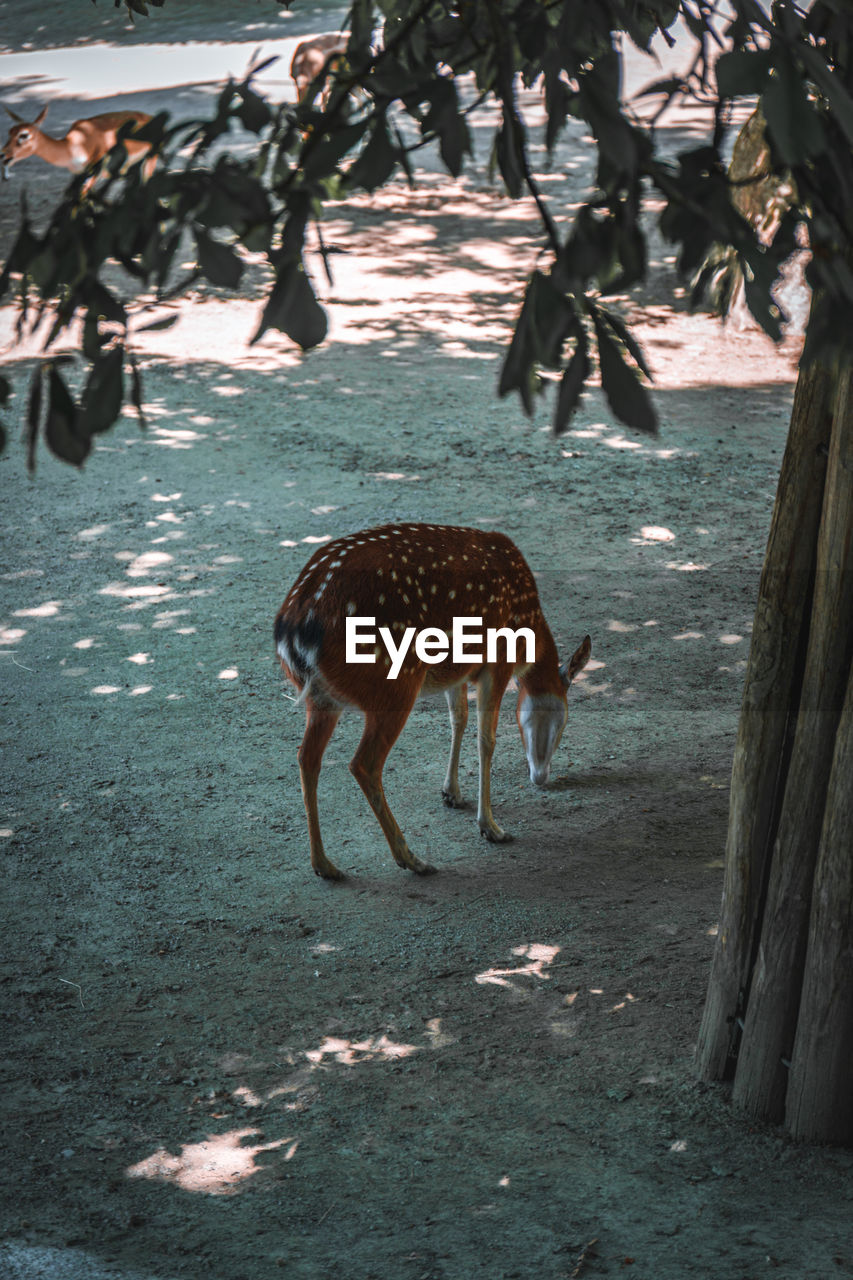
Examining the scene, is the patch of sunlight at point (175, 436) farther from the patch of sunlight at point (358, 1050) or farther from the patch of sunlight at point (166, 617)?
the patch of sunlight at point (358, 1050)

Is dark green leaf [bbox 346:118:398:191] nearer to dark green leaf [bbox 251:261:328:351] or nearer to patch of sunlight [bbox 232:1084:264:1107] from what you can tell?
dark green leaf [bbox 251:261:328:351]

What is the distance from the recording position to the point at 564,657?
735 centimetres

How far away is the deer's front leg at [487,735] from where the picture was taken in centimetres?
592

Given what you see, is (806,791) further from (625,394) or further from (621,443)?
(621,443)

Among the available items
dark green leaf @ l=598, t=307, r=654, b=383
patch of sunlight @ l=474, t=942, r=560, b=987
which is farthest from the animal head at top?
dark green leaf @ l=598, t=307, r=654, b=383

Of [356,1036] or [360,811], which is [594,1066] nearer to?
[356,1036]

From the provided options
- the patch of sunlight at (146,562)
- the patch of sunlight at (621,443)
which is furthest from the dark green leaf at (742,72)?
the patch of sunlight at (621,443)

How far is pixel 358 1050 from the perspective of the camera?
4.44 m

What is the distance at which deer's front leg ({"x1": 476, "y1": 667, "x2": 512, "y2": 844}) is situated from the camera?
233 inches

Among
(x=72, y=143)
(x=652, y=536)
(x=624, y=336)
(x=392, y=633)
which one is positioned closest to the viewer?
(x=624, y=336)

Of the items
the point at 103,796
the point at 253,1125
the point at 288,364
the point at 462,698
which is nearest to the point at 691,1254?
the point at 253,1125

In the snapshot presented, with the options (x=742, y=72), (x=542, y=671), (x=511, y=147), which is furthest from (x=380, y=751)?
(x=742, y=72)

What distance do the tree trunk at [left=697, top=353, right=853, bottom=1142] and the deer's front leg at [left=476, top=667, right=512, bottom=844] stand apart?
6.57ft

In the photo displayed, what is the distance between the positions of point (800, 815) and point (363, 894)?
7.76 ft
